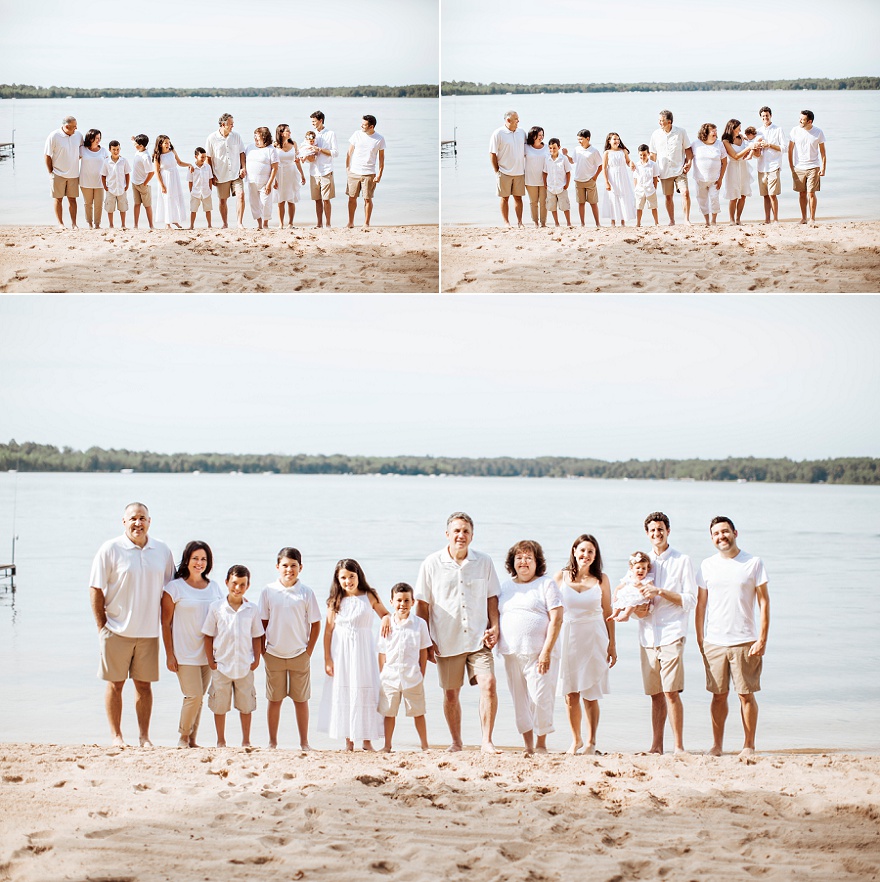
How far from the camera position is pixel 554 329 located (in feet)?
66.8

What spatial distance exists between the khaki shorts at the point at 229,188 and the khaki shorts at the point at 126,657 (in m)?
5.63

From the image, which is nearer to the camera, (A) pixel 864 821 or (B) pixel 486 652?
(A) pixel 864 821

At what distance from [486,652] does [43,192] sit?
7996 mm

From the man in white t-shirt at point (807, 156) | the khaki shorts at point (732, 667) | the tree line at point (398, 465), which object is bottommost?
the khaki shorts at point (732, 667)

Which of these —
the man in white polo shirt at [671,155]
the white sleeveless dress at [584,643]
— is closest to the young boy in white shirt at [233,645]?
the white sleeveless dress at [584,643]

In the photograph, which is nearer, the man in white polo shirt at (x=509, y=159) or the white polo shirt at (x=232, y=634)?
the white polo shirt at (x=232, y=634)

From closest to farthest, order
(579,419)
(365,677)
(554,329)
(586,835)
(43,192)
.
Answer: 1. (586,835)
2. (365,677)
3. (43,192)
4. (554,329)
5. (579,419)

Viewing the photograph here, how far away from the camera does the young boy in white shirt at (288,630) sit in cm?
601

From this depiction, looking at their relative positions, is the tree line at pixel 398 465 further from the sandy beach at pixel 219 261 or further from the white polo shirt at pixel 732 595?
the white polo shirt at pixel 732 595

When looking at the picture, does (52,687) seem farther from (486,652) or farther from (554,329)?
(554,329)

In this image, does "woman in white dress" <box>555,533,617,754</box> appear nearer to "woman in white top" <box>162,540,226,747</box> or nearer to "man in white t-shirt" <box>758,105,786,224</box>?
"woman in white top" <box>162,540,226,747</box>

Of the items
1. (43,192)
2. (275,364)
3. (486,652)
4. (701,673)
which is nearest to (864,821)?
(486,652)

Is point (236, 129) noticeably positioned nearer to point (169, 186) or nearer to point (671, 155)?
point (169, 186)

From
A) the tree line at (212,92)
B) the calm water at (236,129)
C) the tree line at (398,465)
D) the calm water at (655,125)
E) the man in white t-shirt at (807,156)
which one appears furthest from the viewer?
the tree line at (398,465)
